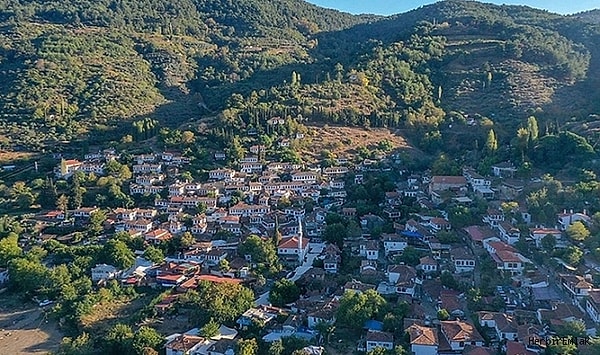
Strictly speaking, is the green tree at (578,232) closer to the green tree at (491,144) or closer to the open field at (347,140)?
the green tree at (491,144)

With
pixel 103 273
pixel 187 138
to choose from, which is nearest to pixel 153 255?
pixel 103 273

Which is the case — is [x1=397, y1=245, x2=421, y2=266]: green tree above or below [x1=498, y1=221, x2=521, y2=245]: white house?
below

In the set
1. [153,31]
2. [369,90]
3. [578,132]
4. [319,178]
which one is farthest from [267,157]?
[153,31]

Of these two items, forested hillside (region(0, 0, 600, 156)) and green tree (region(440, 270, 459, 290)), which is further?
forested hillside (region(0, 0, 600, 156))

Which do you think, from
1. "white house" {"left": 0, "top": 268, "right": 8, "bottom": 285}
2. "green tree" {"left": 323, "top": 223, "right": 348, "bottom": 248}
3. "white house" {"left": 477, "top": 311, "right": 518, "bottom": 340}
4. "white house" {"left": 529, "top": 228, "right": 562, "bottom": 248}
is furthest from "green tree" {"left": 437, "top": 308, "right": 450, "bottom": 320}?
"white house" {"left": 0, "top": 268, "right": 8, "bottom": 285}

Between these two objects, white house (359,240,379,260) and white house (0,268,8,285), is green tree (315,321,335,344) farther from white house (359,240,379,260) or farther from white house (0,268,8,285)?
white house (0,268,8,285)

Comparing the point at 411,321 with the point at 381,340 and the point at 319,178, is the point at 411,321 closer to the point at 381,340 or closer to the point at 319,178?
the point at 381,340
